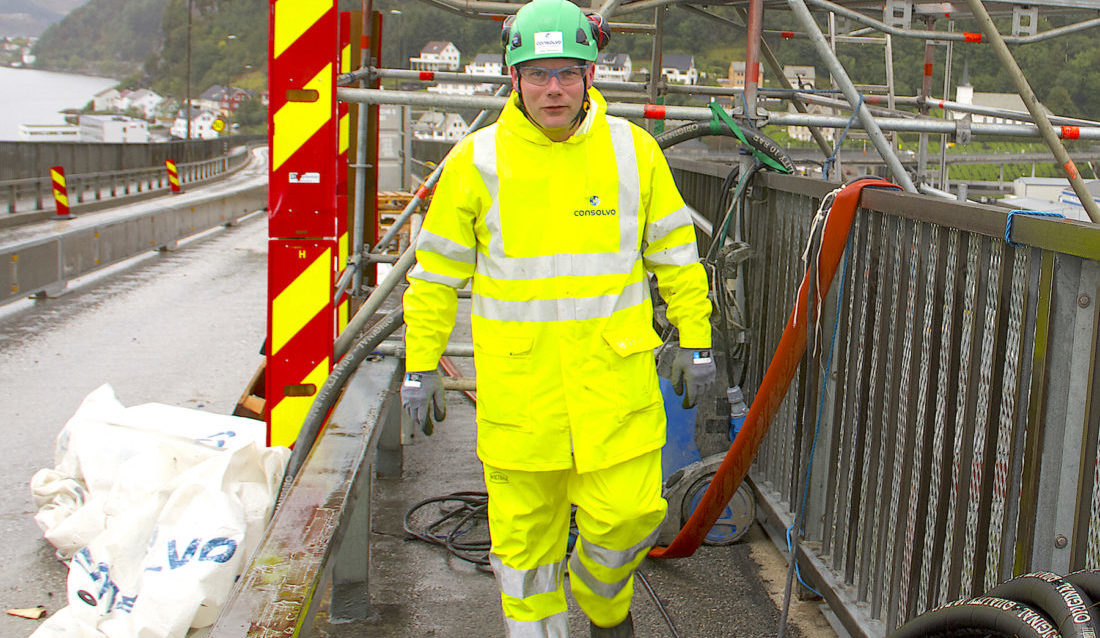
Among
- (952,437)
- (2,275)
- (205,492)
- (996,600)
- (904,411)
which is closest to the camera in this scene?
(996,600)

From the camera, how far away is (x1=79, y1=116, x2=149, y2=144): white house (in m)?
69.8

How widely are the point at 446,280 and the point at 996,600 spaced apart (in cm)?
191

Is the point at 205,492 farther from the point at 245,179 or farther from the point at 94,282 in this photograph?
the point at 245,179

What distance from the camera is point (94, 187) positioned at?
114 feet

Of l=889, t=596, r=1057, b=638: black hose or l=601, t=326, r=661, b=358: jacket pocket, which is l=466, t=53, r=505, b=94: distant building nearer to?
l=601, t=326, r=661, b=358: jacket pocket

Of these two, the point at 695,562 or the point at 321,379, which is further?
the point at 321,379

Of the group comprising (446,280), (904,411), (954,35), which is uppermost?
(954,35)

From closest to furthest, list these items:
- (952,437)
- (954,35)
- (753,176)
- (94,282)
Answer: (952,437) < (753,176) < (954,35) < (94,282)

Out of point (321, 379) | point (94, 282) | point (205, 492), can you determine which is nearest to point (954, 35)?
point (321, 379)

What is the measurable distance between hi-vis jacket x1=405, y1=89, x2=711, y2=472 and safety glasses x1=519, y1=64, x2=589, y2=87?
3.7 inches

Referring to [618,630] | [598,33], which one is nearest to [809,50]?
[598,33]

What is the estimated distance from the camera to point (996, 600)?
2.28 m

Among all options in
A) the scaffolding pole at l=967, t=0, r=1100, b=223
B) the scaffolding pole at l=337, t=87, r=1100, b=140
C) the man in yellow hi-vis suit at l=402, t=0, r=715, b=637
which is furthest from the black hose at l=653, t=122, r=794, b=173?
the man in yellow hi-vis suit at l=402, t=0, r=715, b=637

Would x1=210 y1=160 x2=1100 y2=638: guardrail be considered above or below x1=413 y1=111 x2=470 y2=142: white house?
below
